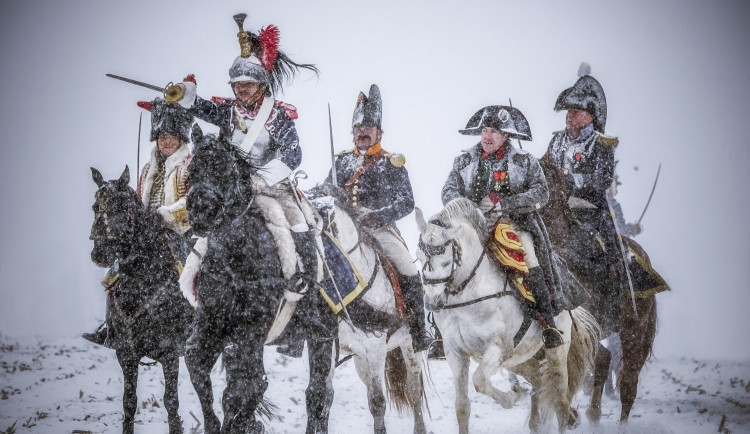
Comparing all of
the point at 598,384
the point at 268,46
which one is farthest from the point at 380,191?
the point at 598,384

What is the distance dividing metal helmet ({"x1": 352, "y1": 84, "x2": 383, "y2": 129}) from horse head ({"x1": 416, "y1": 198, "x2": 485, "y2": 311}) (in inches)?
55.2

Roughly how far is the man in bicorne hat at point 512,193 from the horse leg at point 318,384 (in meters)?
2.15

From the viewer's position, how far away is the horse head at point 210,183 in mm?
4445

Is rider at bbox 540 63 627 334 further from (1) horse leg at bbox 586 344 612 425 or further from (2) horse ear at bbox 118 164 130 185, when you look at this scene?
(2) horse ear at bbox 118 164 130 185

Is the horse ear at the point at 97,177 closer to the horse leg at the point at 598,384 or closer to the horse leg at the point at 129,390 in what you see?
the horse leg at the point at 129,390

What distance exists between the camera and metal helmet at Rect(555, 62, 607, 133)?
7.95 meters

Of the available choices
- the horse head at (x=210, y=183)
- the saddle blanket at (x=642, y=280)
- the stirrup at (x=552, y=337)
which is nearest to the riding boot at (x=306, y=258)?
the horse head at (x=210, y=183)

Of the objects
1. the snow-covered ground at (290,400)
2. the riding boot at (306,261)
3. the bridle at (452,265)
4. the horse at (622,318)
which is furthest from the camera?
the snow-covered ground at (290,400)

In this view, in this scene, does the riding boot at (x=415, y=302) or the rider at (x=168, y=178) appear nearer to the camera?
the rider at (x=168, y=178)

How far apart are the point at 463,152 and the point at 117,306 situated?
165 inches

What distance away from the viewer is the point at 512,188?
7.05 meters

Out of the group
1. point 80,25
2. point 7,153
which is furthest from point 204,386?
point 80,25

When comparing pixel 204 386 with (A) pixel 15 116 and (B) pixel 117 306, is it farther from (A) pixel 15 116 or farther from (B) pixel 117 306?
(A) pixel 15 116

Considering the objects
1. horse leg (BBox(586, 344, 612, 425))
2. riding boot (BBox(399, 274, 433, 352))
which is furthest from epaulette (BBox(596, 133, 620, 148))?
riding boot (BBox(399, 274, 433, 352))
